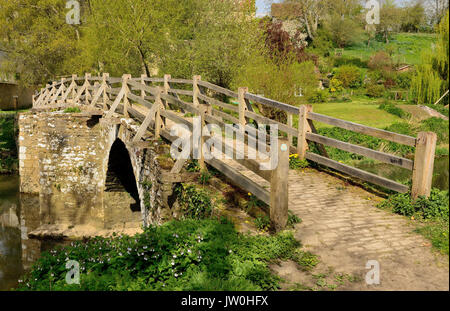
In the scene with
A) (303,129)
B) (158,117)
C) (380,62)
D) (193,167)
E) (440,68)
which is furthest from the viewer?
(380,62)

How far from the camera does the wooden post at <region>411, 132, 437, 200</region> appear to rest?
5.33 meters

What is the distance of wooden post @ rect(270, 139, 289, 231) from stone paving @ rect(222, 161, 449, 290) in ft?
0.90

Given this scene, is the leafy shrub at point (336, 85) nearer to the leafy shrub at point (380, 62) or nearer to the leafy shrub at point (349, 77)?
the leafy shrub at point (349, 77)

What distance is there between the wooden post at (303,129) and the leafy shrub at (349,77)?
28.1 meters

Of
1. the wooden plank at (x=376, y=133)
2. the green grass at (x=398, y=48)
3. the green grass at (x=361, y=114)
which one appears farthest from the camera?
the green grass at (x=398, y=48)

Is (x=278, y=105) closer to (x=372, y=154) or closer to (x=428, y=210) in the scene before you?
(x=372, y=154)

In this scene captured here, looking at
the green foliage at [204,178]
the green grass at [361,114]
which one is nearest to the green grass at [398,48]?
the green grass at [361,114]

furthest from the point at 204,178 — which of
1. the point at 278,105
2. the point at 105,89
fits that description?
the point at 105,89

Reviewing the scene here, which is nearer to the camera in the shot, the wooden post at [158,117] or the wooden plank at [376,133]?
the wooden plank at [376,133]

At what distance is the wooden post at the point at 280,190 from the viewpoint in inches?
194

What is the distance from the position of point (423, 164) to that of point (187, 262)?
3248 millimetres

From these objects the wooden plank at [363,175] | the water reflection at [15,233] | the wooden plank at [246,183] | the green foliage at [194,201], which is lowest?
the water reflection at [15,233]

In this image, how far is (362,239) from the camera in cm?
486
